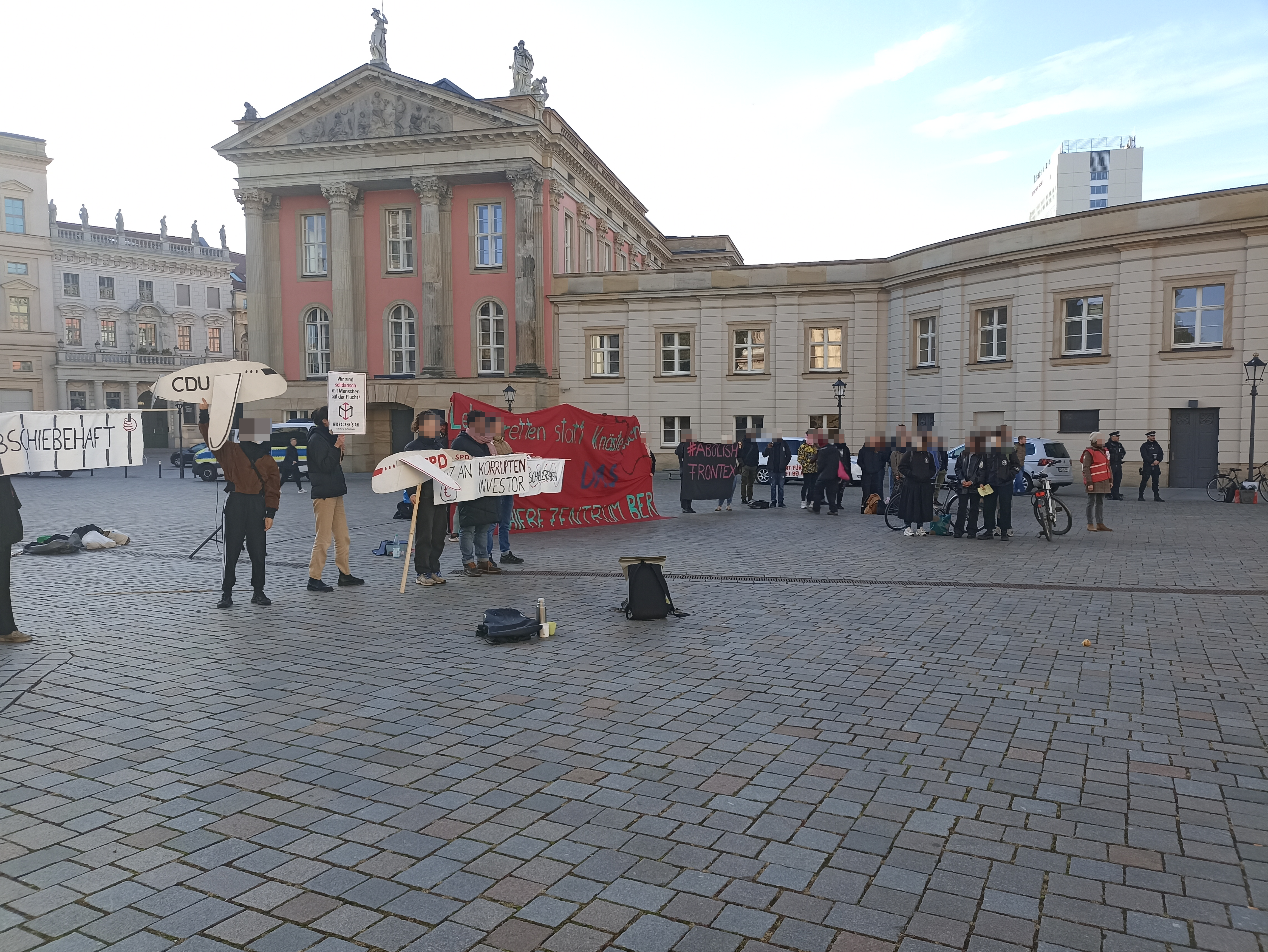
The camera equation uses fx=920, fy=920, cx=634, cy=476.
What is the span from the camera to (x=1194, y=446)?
28453 mm

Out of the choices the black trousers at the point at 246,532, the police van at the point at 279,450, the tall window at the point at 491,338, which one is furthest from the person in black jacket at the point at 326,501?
the tall window at the point at 491,338

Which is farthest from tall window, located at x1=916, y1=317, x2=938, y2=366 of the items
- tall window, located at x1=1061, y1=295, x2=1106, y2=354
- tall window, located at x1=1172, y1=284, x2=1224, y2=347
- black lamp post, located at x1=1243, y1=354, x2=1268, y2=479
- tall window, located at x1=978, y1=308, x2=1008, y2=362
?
black lamp post, located at x1=1243, y1=354, x2=1268, y2=479

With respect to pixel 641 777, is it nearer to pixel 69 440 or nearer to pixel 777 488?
pixel 69 440

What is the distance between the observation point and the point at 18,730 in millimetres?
5805

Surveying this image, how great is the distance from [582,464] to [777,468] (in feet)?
21.2

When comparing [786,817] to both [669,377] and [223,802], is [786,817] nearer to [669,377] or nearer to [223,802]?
[223,802]

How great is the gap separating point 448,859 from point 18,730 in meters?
3.53

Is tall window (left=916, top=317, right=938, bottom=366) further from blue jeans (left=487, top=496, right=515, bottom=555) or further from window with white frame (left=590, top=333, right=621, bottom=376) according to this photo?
blue jeans (left=487, top=496, right=515, bottom=555)

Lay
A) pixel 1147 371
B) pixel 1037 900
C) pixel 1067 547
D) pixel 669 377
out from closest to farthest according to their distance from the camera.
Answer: pixel 1037 900
pixel 1067 547
pixel 1147 371
pixel 669 377

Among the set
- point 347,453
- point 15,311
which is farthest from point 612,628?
point 15,311

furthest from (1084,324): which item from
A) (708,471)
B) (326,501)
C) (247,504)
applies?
(247,504)

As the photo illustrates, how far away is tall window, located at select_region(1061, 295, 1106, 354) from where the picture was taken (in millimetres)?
29812

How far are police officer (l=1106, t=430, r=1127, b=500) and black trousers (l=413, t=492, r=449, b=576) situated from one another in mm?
18261

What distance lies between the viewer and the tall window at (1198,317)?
27781 millimetres
